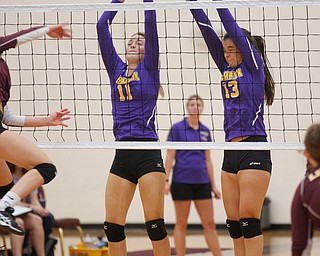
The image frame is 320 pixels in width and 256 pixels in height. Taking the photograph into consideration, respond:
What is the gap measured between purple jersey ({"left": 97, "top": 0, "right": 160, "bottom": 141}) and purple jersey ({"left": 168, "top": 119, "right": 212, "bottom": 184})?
311 centimetres

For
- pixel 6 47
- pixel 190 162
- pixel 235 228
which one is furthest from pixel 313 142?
pixel 190 162

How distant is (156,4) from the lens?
6523 millimetres

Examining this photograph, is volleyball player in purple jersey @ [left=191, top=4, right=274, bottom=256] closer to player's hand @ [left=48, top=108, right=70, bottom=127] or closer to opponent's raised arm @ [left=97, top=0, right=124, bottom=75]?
opponent's raised arm @ [left=97, top=0, right=124, bottom=75]

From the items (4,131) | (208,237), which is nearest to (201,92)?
(208,237)

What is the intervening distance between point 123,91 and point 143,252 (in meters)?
4.62

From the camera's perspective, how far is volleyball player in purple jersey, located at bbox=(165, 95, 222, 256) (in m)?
9.54

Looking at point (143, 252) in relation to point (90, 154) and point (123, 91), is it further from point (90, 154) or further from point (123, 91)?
point (123, 91)

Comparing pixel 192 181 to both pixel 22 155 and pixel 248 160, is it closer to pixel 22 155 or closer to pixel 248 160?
pixel 248 160

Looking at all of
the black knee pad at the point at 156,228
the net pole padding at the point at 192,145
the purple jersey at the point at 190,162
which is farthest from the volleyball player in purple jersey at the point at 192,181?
the black knee pad at the point at 156,228

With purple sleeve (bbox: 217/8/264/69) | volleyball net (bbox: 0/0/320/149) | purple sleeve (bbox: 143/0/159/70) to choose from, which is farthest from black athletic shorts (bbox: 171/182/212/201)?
purple sleeve (bbox: 217/8/264/69)

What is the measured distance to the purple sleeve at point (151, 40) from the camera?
648 centimetres

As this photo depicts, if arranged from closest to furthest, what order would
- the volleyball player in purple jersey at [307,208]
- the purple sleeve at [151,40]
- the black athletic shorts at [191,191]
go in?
1. the volleyball player in purple jersey at [307,208]
2. the purple sleeve at [151,40]
3. the black athletic shorts at [191,191]

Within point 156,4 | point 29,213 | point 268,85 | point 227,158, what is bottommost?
point 29,213

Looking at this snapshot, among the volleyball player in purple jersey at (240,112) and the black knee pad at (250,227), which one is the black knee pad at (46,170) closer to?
the volleyball player in purple jersey at (240,112)
